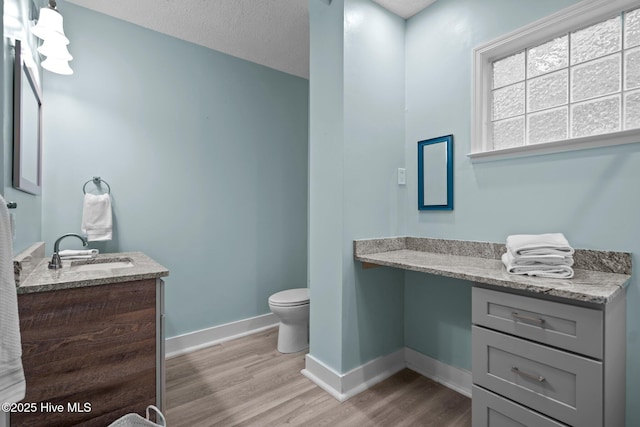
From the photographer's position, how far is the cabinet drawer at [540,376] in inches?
41.2

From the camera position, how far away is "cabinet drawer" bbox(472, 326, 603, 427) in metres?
1.05

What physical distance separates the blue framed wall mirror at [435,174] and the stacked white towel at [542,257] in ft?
2.24

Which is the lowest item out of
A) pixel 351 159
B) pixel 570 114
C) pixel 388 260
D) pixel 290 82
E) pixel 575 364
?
pixel 575 364

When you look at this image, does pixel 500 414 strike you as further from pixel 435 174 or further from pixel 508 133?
pixel 508 133

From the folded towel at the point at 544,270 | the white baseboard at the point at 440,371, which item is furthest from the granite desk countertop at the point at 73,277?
the white baseboard at the point at 440,371

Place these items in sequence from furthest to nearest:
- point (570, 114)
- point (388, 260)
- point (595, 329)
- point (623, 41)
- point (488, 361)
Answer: point (388, 260) < point (570, 114) < point (623, 41) < point (488, 361) < point (595, 329)

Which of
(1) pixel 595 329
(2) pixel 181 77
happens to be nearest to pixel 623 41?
(1) pixel 595 329

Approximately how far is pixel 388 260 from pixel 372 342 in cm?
70

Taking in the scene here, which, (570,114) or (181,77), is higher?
(181,77)

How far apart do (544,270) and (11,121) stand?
2424mm

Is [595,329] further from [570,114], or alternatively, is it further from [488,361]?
[570,114]

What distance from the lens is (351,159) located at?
1938mm

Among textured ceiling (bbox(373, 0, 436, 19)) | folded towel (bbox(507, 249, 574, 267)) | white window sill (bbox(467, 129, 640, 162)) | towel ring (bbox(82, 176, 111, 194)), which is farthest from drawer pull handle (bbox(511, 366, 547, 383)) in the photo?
towel ring (bbox(82, 176, 111, 194))

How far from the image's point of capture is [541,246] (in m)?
1.31
